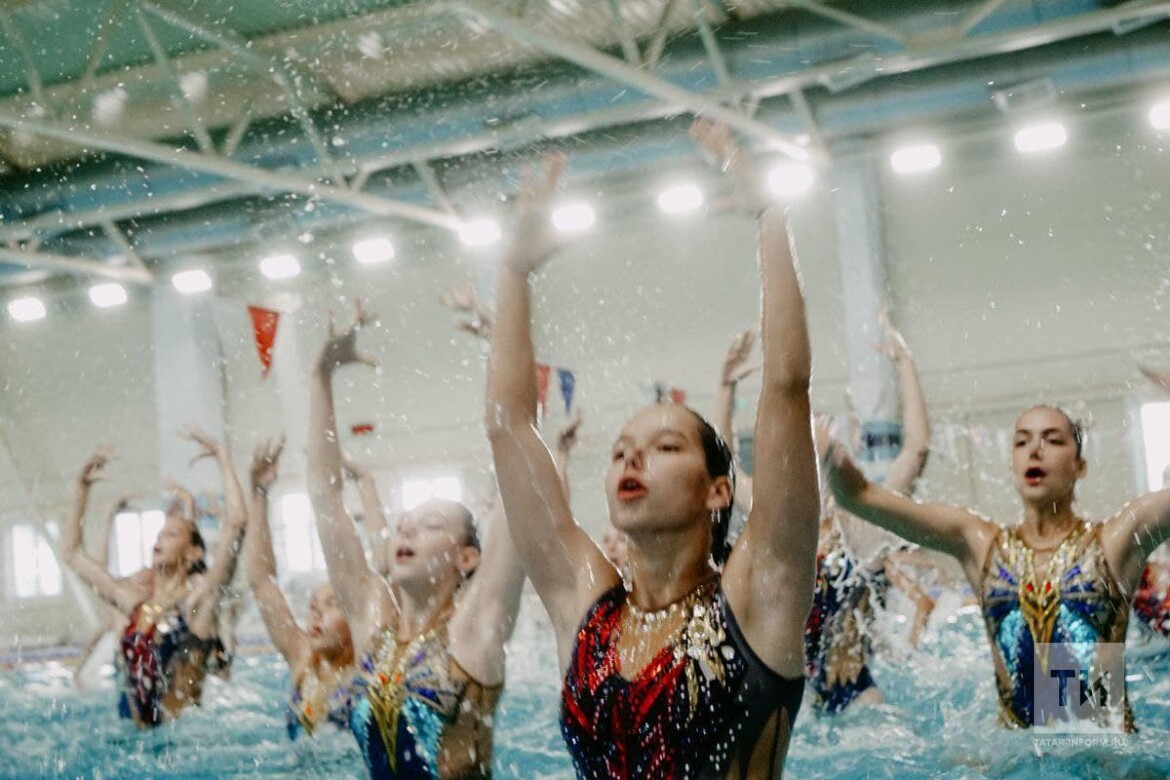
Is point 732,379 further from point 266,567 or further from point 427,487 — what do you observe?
point 427,487

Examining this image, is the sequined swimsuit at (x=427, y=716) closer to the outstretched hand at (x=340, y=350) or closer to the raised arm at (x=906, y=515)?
→ the outstretched hand at (x=340, y=350)

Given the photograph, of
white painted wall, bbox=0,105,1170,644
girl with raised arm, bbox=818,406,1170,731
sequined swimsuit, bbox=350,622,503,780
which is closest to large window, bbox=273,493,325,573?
white painted wall, bbox=0,105,1170,644

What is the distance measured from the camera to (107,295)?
15.5 m

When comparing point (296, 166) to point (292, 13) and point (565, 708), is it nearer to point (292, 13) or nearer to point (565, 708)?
point (292, 13)

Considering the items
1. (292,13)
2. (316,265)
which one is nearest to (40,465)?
(316,265)

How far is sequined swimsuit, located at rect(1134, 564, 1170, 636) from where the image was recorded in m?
5.92

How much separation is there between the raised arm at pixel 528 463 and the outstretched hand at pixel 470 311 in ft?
3.05

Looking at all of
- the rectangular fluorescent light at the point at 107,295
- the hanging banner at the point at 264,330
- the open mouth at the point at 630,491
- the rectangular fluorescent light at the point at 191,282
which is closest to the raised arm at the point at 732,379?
the open mouth at the point at 630,491

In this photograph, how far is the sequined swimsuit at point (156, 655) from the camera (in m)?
5.39

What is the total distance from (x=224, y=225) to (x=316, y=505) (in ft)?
29.4

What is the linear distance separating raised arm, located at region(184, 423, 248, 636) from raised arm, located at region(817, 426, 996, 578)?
8.03 ft

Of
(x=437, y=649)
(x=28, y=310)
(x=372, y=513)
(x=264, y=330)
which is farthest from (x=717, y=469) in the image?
(x=28, y=310)
